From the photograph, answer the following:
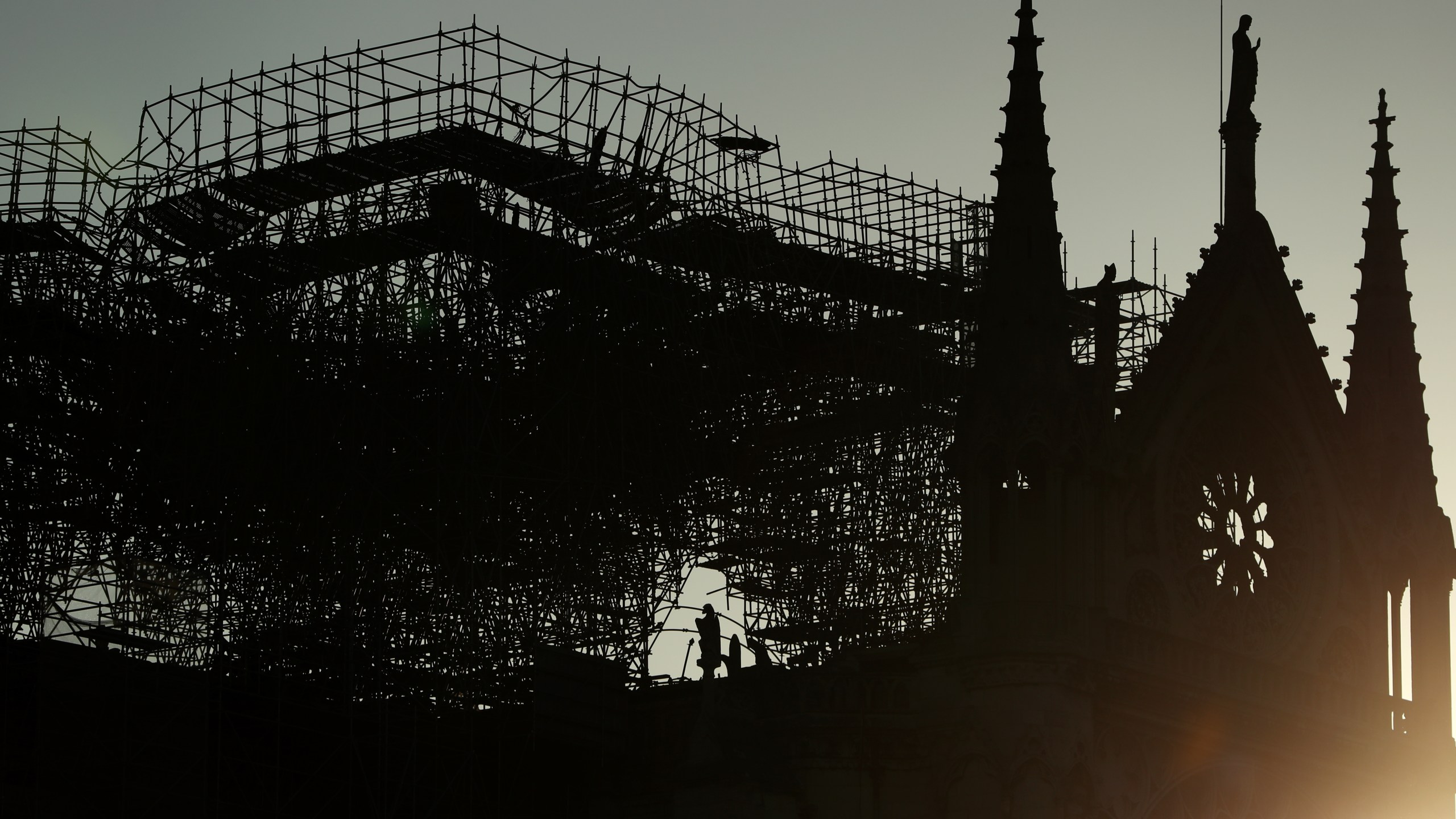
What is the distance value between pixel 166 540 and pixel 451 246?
32.4 feet

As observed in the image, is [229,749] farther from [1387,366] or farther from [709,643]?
[1387,366]

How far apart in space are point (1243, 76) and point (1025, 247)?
7282 millimetres

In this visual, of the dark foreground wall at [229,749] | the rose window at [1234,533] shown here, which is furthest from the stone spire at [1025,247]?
the dark foreground wall at [229,749]

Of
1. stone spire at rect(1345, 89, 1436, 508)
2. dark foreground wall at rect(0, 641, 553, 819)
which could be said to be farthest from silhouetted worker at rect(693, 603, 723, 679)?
stone spire at rect(1345, 89, 1436, 508)

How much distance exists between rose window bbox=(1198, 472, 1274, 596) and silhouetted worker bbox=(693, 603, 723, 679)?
8.49 meters

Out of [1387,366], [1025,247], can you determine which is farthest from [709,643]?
[1387,366]

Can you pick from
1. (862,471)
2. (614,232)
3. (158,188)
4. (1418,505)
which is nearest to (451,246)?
(614,232)

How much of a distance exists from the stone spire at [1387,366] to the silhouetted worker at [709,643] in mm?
12961

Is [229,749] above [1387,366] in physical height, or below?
below

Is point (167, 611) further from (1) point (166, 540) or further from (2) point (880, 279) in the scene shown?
(2) point (880, 279)

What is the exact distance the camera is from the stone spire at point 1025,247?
38625 mm

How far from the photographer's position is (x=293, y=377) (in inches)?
1811

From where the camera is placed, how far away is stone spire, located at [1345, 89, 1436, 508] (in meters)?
44.7

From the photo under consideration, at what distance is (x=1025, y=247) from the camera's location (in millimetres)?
39406
